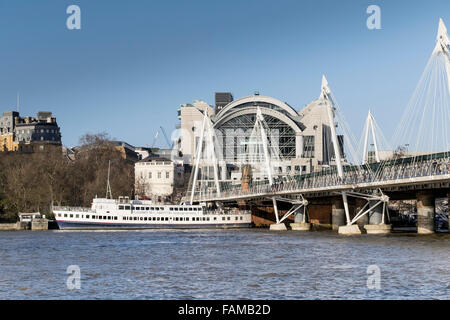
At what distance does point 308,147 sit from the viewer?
15838 centimetres

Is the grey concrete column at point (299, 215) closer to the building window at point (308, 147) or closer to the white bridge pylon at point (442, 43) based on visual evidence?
the white bridge pylon at point (442, 43)

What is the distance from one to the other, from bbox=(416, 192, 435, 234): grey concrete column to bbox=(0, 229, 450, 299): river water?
677 inches

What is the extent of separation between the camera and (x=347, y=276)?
38281mm

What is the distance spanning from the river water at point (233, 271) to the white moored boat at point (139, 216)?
134 ft

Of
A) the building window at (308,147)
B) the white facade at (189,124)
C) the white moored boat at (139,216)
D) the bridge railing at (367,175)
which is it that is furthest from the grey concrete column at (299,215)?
the white facade at (189,124)

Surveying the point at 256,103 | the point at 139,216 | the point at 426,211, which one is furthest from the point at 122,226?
the point at 256,103

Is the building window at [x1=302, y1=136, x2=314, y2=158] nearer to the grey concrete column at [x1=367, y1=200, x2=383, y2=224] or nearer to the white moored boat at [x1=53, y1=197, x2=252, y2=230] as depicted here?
the white moored boat at [x1=53, y1=197, x2=252, y2=230]

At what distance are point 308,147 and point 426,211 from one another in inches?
3125

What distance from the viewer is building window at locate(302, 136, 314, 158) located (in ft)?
518

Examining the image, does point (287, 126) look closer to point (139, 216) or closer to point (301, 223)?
point (301, 223)

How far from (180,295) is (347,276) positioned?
1056 centimetres

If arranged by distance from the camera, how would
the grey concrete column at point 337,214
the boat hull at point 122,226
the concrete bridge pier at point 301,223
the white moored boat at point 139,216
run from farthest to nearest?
the white moored boat at point 139,216 → the boat hull at point 122,226 → the concrete bridge pier at point 301,223 → the grey concrete column at point 337,214

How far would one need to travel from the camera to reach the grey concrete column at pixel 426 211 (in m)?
79.1
